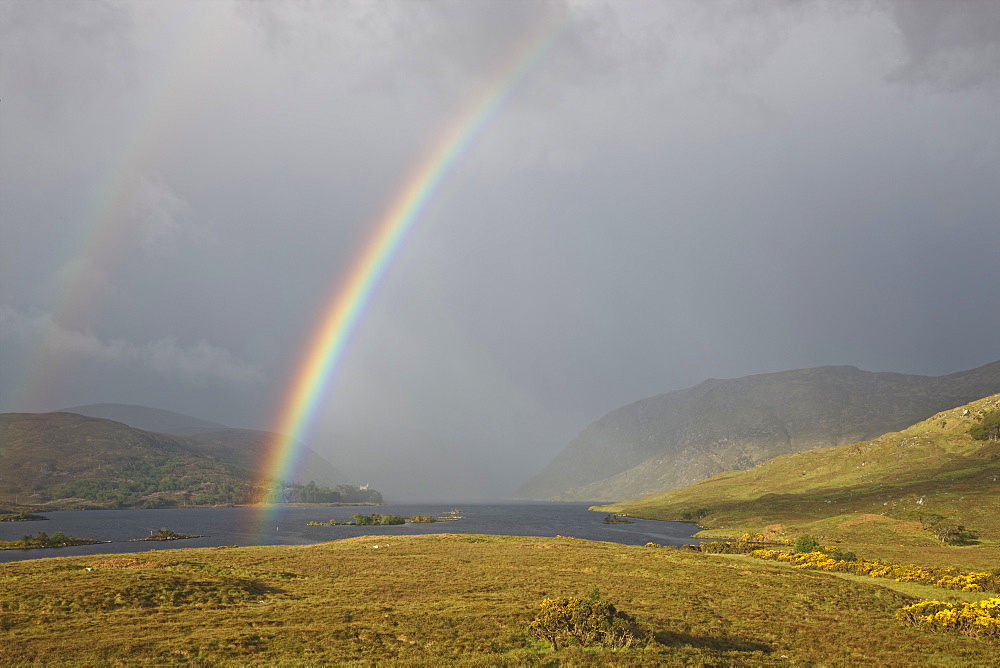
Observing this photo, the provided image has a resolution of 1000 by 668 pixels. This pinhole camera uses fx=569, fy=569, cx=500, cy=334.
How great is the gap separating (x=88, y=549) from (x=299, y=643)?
100799 mm

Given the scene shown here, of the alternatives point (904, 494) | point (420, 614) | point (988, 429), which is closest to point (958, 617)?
point (420, 614)

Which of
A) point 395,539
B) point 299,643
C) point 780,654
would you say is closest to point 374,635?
point 299,643

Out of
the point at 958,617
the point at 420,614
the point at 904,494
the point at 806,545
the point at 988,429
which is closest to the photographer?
the point at 958,617

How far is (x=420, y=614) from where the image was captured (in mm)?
33156

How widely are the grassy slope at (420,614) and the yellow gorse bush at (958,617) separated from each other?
1.31 metres

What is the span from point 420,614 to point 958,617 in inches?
1198

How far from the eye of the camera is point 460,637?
27.9 m

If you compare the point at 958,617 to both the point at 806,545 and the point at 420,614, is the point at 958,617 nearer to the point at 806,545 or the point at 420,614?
the point at 420,614

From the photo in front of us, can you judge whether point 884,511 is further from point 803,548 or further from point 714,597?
point 714,597

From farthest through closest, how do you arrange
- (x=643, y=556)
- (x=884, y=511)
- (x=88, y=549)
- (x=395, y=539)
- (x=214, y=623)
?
(x=884, y=511) < (x=88, y=549) < (x=395, y=539) < (x=643, y=556) < (x=214, y=623)

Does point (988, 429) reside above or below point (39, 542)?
above

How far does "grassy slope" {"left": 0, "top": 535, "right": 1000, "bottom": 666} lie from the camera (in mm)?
25219

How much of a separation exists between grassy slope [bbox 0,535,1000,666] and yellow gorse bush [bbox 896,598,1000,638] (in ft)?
4.29

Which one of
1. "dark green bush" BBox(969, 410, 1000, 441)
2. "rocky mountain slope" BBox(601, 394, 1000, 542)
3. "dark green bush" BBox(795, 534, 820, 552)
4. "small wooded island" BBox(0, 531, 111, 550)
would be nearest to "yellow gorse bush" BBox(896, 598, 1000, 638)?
"dark green bush" BBox(795, 534, 820, 552)
